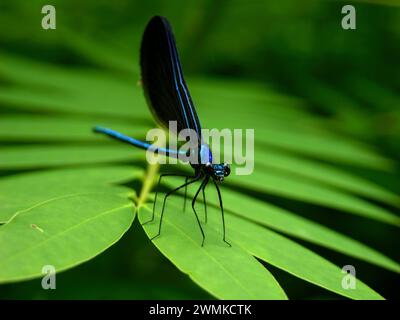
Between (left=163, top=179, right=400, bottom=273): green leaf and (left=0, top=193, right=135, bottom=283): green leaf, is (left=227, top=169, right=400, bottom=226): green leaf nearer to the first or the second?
(left=163, top=179, right=400, bottom=273): green leaf

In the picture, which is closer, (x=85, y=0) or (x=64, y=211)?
(x=64, y=211)

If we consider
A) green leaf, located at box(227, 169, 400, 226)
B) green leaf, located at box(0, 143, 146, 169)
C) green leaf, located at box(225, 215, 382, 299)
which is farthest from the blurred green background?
green leaf, located at box(225, 215, 382, 299)

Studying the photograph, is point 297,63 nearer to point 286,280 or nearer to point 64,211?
point 286,280

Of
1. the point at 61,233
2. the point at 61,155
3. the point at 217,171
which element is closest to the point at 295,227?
the point at 217,171

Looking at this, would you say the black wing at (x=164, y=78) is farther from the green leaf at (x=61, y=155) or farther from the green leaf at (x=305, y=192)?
the green leaf at (x=305, y=192)
